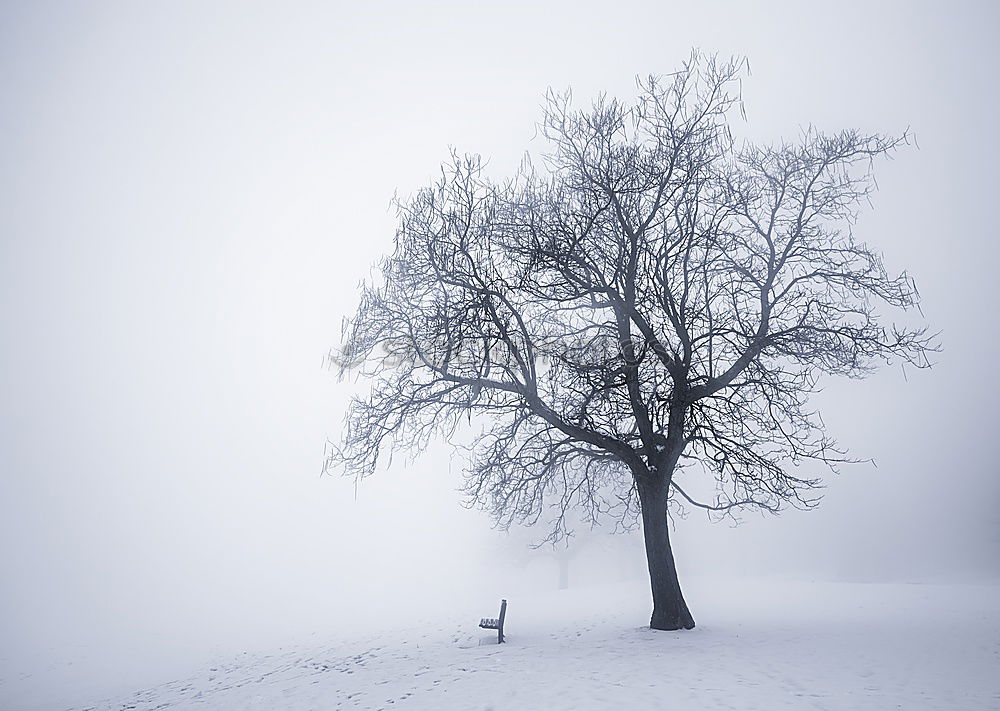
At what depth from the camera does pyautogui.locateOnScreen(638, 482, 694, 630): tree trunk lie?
1341 cm

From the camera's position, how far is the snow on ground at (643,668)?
803 cm

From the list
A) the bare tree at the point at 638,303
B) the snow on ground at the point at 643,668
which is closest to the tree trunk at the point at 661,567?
the bare tree at the point at 638,303

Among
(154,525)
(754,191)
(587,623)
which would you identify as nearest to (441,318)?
(754,191)

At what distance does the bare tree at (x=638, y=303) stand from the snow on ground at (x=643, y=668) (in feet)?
→ 8.96

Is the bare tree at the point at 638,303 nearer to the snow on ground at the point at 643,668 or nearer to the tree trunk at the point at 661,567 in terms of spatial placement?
the tree trunk at the point at 661,567

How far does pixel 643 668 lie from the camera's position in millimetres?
9727

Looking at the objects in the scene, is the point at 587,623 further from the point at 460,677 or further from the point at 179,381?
the point at 179,381

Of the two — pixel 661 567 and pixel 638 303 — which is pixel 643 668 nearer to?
pixel 661 567

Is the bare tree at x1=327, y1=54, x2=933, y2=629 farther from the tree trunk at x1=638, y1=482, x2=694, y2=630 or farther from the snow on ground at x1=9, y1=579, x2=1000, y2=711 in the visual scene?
the snow on ground at x1=9, y1=579, x2=1000, y2=711

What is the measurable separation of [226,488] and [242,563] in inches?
1669

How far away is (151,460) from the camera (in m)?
116

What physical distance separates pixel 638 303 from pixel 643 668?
7882mm

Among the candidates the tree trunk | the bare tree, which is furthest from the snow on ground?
the bare tree

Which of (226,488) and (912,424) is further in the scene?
(226,488)
